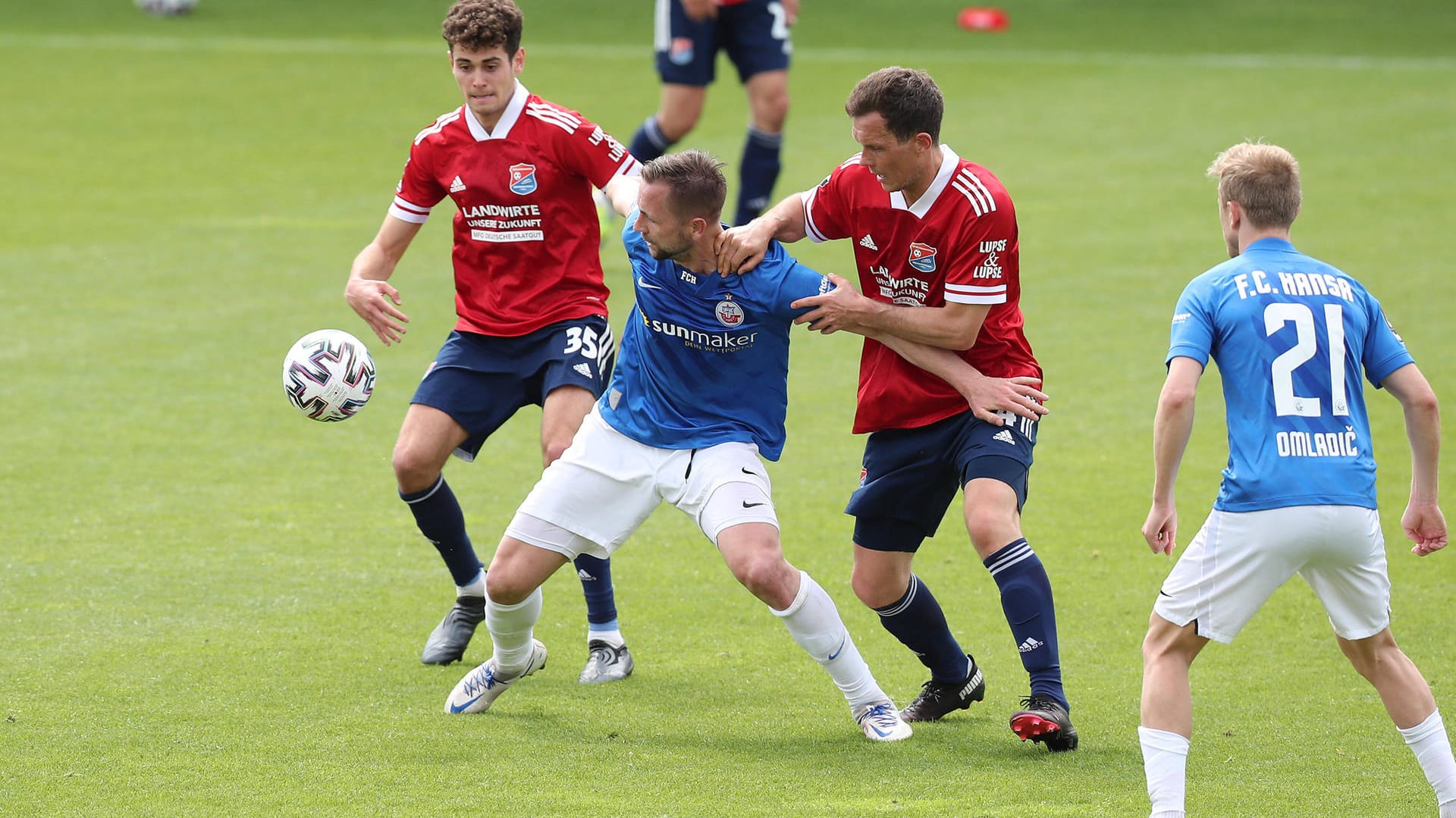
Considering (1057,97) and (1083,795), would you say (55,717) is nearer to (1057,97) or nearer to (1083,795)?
(1083,795)

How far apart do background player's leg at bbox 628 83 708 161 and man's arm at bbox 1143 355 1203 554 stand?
24.5 feet

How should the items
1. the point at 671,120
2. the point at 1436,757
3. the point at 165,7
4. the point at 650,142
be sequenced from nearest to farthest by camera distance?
the point at 1436,757 → the point at 671,120 → the point at 650,142 → the point at 165,7

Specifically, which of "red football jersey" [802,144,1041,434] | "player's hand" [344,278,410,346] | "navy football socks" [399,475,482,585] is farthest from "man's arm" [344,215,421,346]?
"red football jersey" [802,144,1041,434]

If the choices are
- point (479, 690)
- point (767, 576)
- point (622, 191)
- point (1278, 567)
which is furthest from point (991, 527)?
point (622, 191)

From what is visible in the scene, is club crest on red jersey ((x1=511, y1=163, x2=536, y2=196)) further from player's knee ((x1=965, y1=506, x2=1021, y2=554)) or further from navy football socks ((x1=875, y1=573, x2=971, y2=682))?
player's knee ((x1=965, y1=506, x2=1021, y2=554))

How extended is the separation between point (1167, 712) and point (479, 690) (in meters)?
2.15

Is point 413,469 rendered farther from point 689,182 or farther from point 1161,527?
point 1161,527

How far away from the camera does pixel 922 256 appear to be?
4.89 meters

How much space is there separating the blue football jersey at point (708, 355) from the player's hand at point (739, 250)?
39 millimetres

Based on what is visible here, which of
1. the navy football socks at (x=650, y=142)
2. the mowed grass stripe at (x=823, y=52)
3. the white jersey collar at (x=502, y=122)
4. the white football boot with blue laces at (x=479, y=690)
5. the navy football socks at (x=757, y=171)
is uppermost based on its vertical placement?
the mowed grass stripe at (x=823, y=52)

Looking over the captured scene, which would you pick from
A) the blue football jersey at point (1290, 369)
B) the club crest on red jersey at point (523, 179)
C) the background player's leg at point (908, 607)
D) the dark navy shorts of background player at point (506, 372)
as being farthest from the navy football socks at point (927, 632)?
the club crest on red jersey at point (523, 179)

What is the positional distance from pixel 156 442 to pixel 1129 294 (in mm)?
6143

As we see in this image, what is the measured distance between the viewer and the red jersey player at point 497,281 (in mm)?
5652

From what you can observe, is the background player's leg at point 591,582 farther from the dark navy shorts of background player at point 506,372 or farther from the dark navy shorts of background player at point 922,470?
the dark navy shorts of background player at point 922,470
